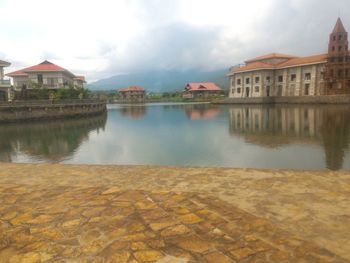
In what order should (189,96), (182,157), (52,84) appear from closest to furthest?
1. (182,157)
2. (52,84)
3. (189,96)

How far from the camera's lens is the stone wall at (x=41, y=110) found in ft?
138

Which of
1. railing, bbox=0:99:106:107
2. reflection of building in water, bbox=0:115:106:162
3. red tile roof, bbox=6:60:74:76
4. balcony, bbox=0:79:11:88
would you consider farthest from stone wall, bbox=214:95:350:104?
balcony, bbox=0:79:11:88

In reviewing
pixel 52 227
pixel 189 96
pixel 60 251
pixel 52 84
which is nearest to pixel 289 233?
pixel 60 251

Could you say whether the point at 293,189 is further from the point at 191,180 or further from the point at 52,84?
the point at 52,84

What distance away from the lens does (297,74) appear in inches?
2921

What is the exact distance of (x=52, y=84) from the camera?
6481cm

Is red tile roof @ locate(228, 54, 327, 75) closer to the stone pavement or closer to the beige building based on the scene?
the beige building

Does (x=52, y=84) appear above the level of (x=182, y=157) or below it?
above

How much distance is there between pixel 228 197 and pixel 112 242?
2988 mm

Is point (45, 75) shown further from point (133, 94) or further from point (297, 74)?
point (133, 94)

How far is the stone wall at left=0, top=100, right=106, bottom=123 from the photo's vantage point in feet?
138

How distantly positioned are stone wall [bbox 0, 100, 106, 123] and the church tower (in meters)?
50.7

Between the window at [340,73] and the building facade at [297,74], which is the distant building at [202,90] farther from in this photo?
the window at [340,73]

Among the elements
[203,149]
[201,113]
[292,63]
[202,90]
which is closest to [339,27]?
[292,63]
